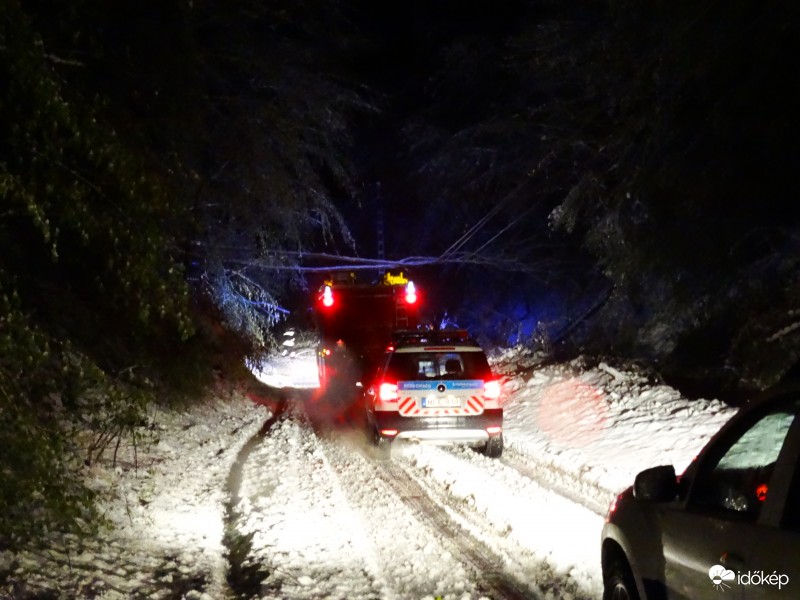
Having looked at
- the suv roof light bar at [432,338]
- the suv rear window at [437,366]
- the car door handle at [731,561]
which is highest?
the suv roof light bar at [432,338]

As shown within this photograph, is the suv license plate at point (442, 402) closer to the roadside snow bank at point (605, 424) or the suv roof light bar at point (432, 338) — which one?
the suv roof light bar at point (432, 338)

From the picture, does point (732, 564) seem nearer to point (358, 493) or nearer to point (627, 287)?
point (358, 493)

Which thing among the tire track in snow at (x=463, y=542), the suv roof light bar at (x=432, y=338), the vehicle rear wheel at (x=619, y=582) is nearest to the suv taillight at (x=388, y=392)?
the suv roof light bar at (x=432, y=338)

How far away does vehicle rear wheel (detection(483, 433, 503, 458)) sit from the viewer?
10.9 m

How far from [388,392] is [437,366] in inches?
32.6

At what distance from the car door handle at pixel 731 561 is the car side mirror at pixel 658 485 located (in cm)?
53

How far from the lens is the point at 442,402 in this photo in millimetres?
10781

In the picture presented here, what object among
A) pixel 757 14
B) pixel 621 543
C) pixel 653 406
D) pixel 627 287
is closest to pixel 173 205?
pixel 621 543

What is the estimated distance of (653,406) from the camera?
1227 centimetres

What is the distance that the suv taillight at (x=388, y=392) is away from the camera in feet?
35.6

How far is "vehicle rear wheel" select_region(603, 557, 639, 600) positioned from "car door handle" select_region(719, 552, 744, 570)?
0.98m

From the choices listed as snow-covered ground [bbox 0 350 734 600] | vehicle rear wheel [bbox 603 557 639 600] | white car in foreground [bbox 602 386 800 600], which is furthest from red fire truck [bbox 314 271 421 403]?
white car in foreground [bbox 602 386 800 600]

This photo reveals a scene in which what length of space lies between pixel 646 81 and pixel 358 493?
6830mm

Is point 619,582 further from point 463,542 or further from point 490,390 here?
point 490,390
